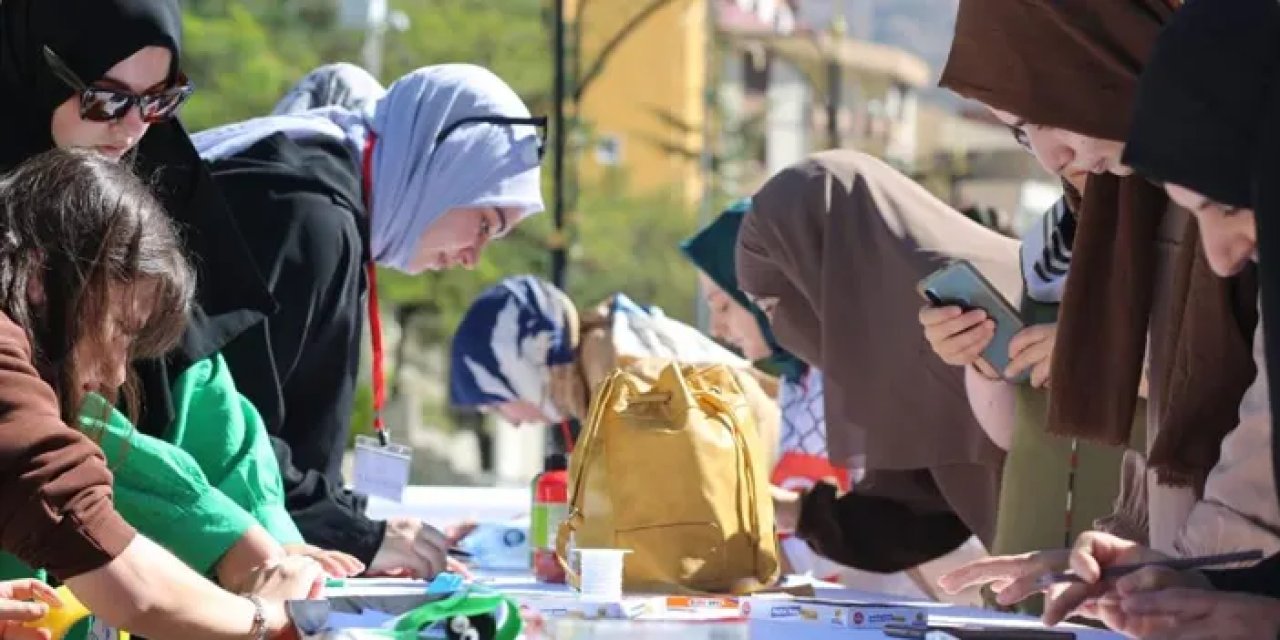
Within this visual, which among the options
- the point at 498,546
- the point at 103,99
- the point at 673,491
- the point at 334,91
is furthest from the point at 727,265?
the point at 103,99

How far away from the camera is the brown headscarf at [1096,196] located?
2.96 metres

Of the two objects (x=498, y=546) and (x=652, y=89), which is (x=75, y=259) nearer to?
(x=498, y=546)

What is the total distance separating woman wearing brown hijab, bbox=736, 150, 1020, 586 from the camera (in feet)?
14.5

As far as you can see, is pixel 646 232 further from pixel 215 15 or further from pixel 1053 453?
pixel 1053 453

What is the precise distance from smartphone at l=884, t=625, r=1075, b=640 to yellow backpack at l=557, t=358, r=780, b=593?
83cm

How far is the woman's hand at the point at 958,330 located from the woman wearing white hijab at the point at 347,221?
3.43 ft

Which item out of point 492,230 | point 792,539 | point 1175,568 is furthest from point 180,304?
point 792,539

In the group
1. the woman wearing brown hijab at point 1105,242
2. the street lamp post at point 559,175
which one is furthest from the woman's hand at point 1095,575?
the street lamp post at point 559,175

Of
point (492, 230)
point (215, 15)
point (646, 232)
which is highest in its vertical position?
point (492, 230)

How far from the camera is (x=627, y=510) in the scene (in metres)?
3.64

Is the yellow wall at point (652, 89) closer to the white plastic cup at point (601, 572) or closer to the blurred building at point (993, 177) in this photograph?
the blurred building at point (993, 177)

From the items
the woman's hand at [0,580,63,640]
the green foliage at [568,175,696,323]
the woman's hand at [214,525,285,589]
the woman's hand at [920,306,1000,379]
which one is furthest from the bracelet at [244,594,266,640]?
the green foliage at [568,175,696,323]

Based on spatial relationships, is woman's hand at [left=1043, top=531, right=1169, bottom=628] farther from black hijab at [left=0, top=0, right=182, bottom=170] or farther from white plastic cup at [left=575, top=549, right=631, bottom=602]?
black hijab at [left=0, top=0, right=182, bottom=170]

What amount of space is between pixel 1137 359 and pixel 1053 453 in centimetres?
63
